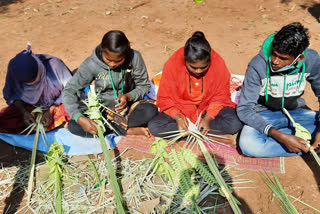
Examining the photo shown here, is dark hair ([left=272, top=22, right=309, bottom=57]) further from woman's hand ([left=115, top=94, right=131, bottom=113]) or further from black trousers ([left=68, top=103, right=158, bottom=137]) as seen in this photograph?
woman's hand ([left=115, top=94, right=131, bottom=113])

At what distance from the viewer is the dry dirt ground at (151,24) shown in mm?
4824

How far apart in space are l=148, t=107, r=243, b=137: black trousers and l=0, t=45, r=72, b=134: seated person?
1113 millimetres

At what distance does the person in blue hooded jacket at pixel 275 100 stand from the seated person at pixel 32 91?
6.71 ft

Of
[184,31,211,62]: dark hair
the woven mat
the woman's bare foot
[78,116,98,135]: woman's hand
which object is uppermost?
[184,31,211,62]: dark hair

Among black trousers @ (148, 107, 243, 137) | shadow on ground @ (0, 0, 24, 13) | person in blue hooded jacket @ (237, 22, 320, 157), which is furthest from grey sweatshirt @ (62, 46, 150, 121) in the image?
shadow on ground @ (0, 0, 24, 13)

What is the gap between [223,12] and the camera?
249 inches

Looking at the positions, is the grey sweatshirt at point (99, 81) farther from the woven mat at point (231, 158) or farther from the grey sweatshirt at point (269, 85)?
the grey sweatshirt at point (269, 85)

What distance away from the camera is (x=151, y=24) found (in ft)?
19.4

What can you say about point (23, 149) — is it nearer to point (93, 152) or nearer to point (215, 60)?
point (93, 152)

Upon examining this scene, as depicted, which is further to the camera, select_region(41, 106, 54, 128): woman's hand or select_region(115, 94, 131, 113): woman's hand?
select_region(41, 106, 54, 128): woman's hand

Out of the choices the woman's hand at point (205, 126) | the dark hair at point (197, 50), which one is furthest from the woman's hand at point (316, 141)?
the dark hair at point (197, 50)

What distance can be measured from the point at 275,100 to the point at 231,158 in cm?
73

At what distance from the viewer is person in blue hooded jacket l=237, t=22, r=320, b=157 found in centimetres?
234

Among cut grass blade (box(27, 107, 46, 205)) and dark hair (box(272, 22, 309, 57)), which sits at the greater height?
dark hair (box(272, 22, 309, 57))
